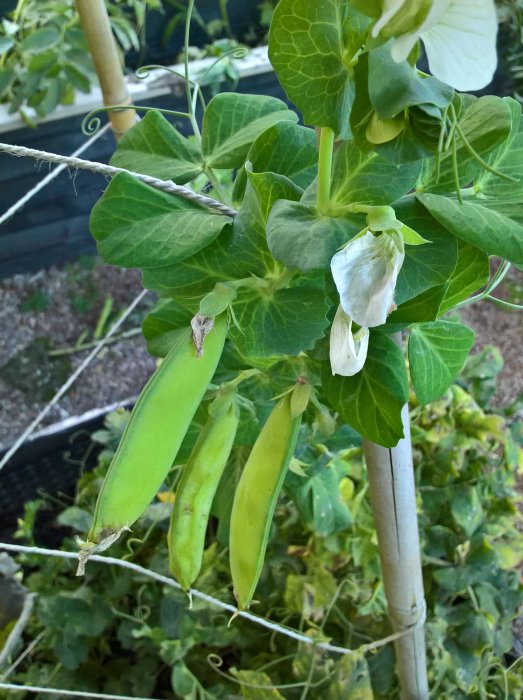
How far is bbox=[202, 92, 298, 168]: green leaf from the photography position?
0.47 metres

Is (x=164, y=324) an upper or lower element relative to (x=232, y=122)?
lower

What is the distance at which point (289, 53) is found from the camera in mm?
336

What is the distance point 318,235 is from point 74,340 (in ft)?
4.53

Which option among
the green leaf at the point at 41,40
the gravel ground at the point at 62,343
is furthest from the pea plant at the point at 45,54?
the gravel ground at the point at 62,343

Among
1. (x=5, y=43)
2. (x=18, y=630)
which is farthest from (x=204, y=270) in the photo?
(x=5, y=43)

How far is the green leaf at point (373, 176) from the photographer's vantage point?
0.38 metres

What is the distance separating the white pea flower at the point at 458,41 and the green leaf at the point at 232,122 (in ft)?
0.61

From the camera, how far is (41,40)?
1423mm

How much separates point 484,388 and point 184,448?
659 mm

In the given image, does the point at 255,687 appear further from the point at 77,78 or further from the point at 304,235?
the point at 77,78

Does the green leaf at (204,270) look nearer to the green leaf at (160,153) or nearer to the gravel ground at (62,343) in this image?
the green leaf at (160,153)

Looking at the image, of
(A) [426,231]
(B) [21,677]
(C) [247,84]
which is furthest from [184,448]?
(C) [247,84]

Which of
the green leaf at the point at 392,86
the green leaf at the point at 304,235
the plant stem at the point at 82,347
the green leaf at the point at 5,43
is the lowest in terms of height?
the plant stem at the point at 82,347

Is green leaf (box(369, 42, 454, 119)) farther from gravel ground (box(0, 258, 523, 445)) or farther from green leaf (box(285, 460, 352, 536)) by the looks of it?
gravel ground (box(0, 258, 523, 445))
